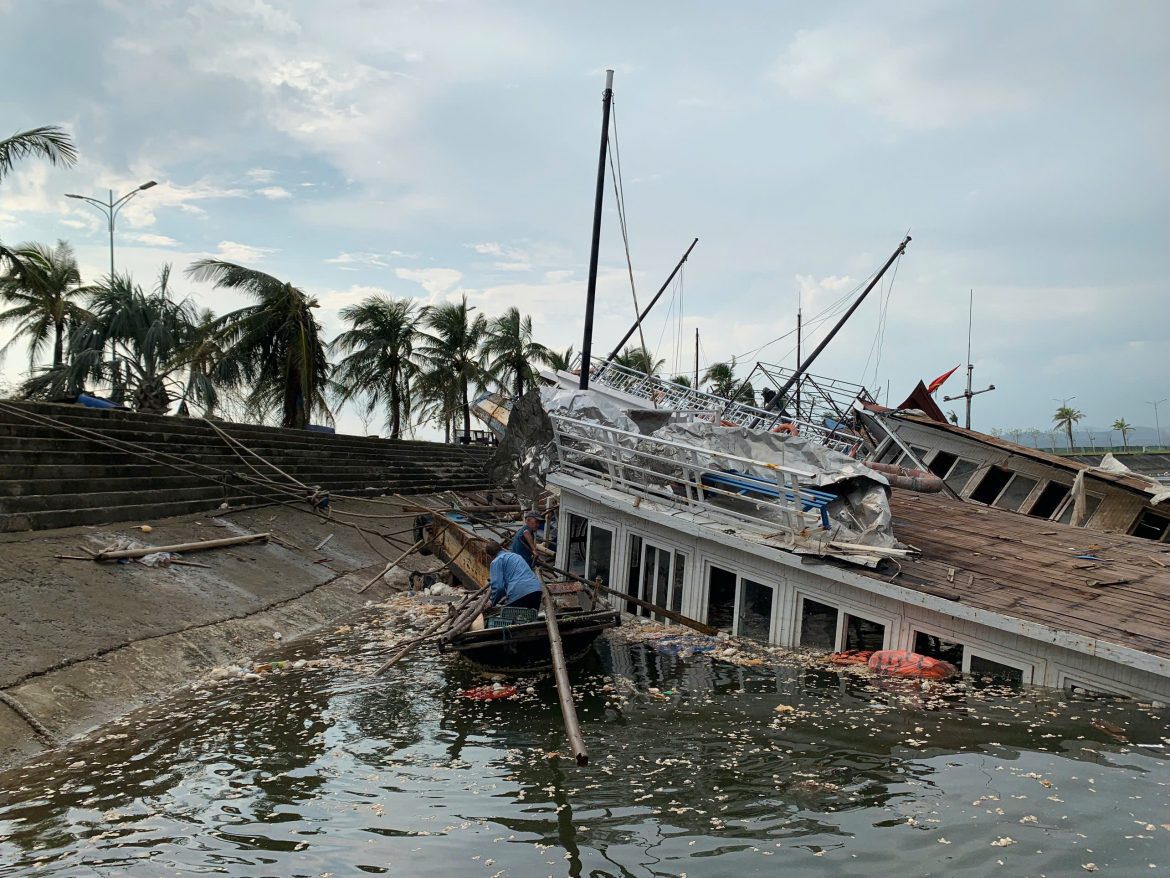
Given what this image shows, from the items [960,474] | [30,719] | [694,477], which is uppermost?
[960,474]

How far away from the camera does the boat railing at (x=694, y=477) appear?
11.7 metres

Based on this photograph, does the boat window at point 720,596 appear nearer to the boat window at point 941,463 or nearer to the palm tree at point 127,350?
the boat window at point 941,463

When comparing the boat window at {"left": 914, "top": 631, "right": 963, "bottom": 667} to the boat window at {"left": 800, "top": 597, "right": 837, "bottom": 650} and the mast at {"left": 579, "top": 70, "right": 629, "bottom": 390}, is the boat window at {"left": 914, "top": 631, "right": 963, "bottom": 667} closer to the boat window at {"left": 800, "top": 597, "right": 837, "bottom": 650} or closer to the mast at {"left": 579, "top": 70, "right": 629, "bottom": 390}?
the boat window at {"left": 800, "top": 597, "right": 837, "bottom": 650}

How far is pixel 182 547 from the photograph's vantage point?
1503cm

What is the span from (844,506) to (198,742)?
8710 mm

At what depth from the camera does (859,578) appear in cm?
1019

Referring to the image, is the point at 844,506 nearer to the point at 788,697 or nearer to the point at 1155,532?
the point at 788,697

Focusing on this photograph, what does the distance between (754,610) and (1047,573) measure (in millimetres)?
4017

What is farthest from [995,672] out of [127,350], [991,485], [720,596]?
[127,350]

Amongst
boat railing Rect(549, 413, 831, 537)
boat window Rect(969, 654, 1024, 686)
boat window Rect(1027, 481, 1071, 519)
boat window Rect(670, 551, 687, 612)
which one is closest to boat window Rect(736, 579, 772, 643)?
boat railing Rect(549, 413, 831, 537)

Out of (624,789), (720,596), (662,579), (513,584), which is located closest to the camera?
(624,789)

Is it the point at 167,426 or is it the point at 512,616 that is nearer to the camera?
the point at 512,616

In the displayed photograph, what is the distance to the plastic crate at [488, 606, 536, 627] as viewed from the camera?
10.9m

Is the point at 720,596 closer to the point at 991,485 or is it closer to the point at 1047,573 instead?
the point at 1047,573
